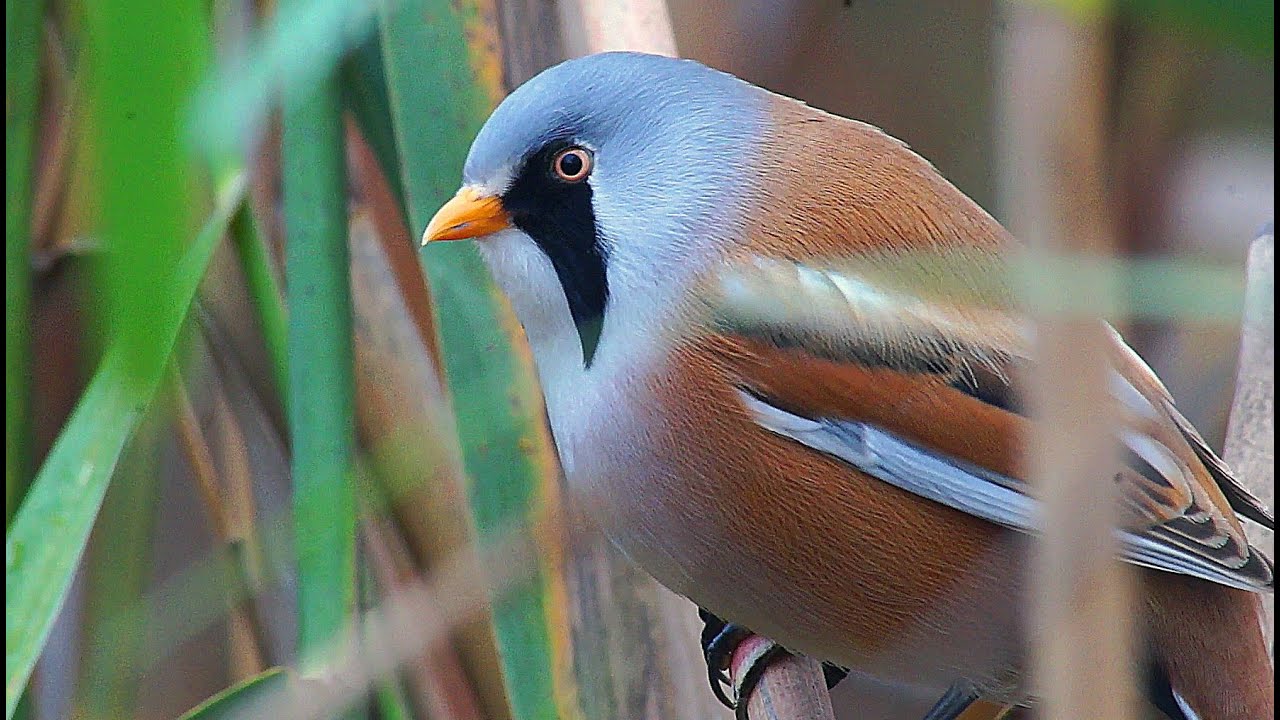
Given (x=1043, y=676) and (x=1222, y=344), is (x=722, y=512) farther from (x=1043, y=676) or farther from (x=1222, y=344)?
(x=1222, y=344)

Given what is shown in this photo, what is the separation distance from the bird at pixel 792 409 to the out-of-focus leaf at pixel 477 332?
55 millimetres

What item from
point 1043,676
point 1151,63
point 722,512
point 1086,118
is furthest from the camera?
point 1151,63

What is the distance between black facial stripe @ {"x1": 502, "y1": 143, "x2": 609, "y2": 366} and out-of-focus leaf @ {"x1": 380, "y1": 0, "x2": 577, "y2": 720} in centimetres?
11

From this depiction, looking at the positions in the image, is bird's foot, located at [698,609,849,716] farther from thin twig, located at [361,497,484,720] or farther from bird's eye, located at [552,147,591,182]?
bird's eye, located at [552,147,591,182]

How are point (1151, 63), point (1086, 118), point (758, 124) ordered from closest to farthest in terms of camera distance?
point (1086, 118) < point (758, 124) < point (1151, 63)

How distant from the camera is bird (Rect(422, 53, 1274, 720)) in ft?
4.10

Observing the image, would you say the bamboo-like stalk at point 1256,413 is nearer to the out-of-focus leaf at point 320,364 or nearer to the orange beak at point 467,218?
the orange beak at point 467,218

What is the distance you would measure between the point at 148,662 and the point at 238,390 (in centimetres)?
35

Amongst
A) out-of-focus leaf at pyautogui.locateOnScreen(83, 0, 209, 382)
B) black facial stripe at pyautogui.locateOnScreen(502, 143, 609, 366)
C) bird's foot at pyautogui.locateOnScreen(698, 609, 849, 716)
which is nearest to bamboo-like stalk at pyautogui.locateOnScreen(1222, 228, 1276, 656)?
bird's foot at pyautogui.locateOnScreen(698, 609, 849, 716)

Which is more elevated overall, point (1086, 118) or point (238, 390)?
point (1086, 118)

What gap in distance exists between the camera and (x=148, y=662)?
1666 millimetres

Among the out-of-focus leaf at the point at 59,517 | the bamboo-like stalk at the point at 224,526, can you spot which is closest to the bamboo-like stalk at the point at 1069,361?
the out-of-focus leaf at the point at 59,517

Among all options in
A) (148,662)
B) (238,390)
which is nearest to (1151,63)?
(238,390)

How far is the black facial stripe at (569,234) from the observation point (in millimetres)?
1312
